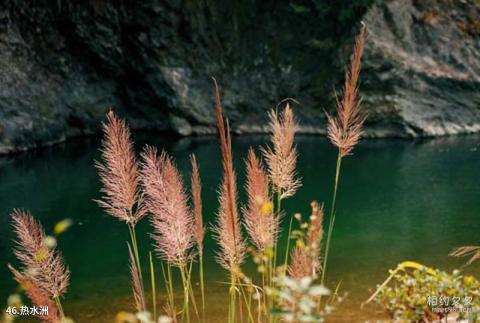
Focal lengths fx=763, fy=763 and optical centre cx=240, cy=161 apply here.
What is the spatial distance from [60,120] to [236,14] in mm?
3981

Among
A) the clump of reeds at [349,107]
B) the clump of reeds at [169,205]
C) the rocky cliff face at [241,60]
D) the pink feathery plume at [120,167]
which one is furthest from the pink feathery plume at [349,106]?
the rocky cliff face at [241,60]

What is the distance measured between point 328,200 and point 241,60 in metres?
6.53

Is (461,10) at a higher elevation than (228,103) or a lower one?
higher

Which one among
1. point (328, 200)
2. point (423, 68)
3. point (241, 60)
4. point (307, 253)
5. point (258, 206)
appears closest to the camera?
point (307, 253)

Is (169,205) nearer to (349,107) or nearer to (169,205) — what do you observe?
(169,205)

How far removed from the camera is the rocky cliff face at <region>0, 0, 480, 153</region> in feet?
45.1

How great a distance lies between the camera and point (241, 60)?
14.6 meters

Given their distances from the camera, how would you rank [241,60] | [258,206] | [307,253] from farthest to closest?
1. [241,60]
2. [258,206]
3. [307,253]

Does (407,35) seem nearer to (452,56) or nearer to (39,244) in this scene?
(452,56)

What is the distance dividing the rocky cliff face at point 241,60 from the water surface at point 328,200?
2.62ft

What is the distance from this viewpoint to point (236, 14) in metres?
14.7

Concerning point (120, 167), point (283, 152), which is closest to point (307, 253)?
point (283, 152)

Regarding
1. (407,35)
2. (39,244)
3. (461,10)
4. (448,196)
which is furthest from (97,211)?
(461,10)

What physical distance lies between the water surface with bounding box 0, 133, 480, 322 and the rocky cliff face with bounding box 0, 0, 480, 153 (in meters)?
0.80
